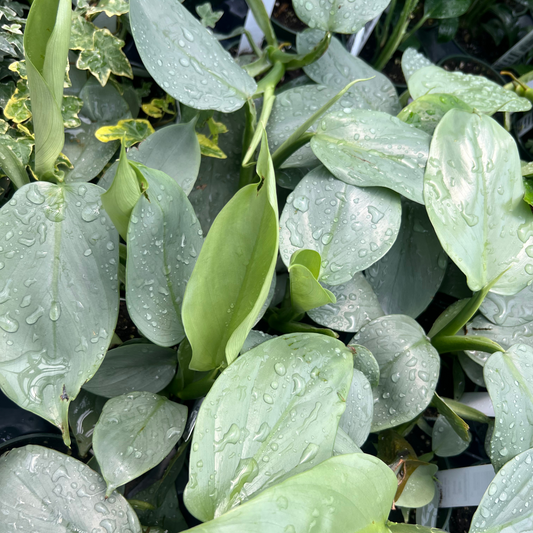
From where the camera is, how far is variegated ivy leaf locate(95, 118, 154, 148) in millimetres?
727

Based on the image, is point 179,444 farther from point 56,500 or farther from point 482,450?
point 482,450

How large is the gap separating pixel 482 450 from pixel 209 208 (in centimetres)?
72

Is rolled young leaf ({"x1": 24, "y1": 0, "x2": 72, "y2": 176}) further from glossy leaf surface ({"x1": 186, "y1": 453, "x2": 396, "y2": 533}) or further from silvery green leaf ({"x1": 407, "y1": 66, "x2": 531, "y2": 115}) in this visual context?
silvery green leaf ({"x1": 407, "y1": 66, "x2": 531, "y2": 115})

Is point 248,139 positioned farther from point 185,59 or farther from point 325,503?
point 325,503

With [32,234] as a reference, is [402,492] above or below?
below

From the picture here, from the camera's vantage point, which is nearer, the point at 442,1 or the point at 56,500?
the point at 56,500

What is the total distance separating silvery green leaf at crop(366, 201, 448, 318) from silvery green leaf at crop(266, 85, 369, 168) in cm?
21

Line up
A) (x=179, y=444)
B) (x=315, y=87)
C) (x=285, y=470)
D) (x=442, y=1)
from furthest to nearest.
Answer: (x=442, y=1)
(x=315, y=87)
(x=179, y=444)
(x=285, y=470)

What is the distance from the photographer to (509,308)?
78 centimetres

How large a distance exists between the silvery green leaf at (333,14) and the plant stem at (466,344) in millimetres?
541

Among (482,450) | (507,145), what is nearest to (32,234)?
(507,145)

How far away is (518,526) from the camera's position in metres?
0.53

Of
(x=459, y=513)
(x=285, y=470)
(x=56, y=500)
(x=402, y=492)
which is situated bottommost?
(x=459, y=513)

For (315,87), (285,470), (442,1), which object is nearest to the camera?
(285,470)
